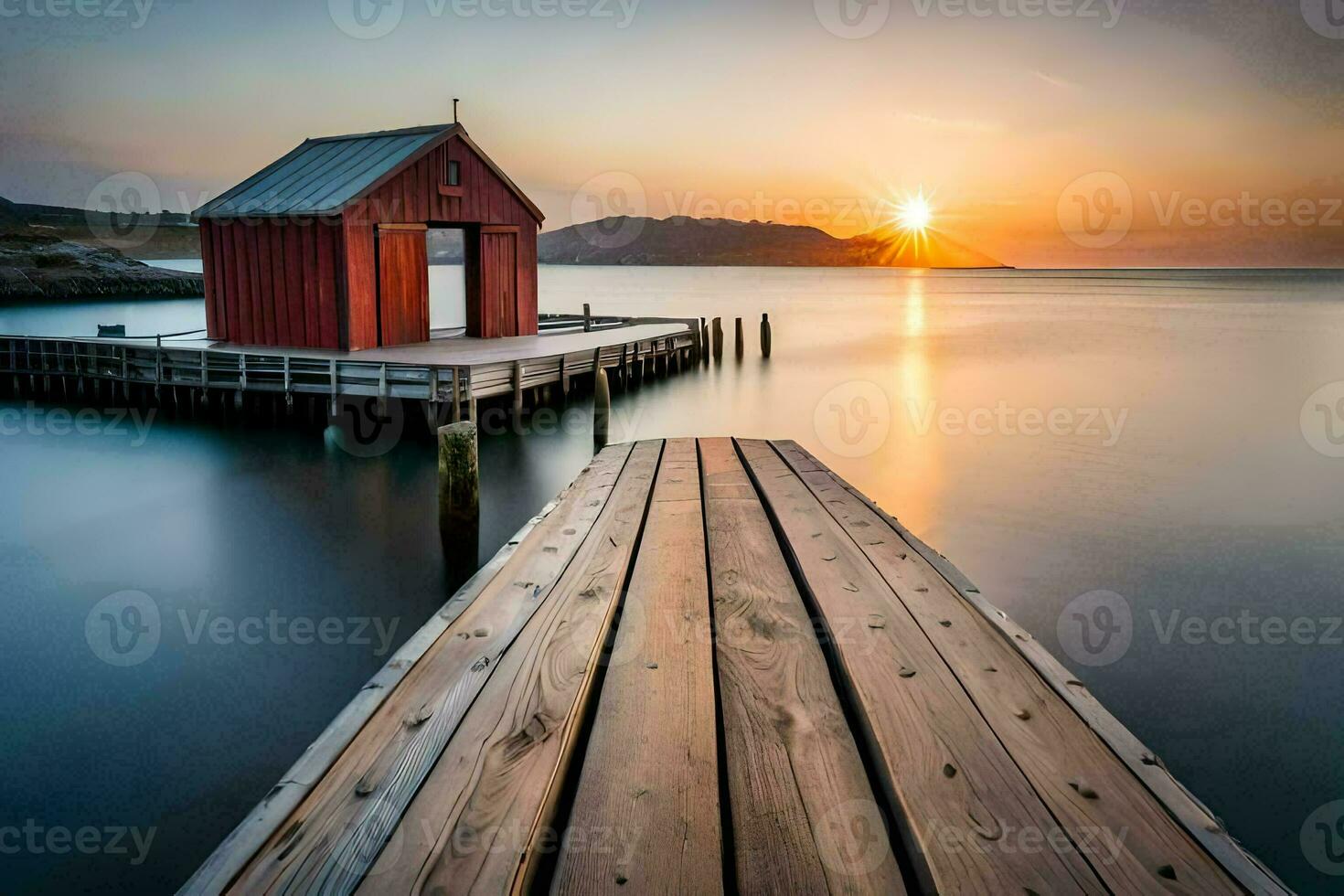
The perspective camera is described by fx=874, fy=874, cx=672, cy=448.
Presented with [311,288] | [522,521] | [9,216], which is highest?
[9,216]

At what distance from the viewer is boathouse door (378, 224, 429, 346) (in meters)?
18.5

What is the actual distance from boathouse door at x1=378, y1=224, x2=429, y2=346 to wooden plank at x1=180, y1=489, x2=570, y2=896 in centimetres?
1621

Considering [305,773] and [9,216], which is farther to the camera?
[9,216]

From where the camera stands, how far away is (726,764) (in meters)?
2.33

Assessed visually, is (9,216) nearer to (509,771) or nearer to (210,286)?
(210,286)

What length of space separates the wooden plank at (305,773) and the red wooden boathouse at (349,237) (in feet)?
51.5

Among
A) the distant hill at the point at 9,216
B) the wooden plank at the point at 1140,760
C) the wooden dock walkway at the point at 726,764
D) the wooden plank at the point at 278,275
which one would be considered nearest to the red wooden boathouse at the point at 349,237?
the wooden plank at the point at 278,275

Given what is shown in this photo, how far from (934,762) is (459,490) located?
6218mm

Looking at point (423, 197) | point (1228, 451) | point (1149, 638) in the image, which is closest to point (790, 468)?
point (1149, 638)

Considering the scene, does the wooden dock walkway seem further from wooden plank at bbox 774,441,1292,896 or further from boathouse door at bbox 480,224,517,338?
boathouse door at bbox 480,224,517,338

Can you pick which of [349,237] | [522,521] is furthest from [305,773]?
[349,237]

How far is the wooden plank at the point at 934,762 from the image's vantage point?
190 cm

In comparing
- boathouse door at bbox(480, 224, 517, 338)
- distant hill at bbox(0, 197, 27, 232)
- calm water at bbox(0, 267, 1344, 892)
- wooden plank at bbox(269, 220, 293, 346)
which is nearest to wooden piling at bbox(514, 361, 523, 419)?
calm water at bbox(0, 267, 1344, 892)

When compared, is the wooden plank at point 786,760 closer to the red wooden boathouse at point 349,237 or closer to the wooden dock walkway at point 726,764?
the wooden dock walkway at point 726,764
